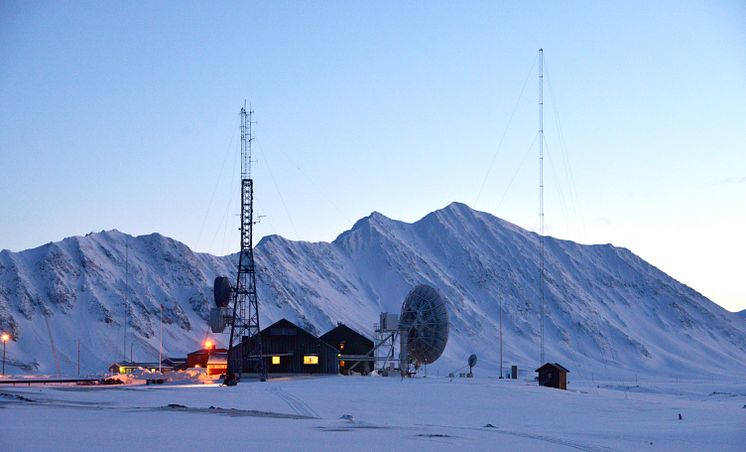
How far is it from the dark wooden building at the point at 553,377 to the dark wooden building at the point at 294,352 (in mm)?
22541

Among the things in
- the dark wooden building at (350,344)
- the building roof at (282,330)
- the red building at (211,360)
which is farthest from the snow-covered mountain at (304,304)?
the building roof at (282,330)

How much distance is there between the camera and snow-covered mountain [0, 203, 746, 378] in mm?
127562

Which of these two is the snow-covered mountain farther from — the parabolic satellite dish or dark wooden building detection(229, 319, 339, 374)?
the parabolic satellite dish

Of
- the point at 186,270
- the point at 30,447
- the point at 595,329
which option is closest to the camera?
the point at 30,447

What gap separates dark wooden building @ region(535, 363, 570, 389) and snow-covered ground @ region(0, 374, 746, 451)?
26.4ft

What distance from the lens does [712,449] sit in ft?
108

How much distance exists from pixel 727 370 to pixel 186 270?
107212mm

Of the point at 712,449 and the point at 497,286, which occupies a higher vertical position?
the point at 497,286

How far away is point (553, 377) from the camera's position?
7525 centimetres

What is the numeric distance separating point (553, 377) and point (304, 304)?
90.0 meters

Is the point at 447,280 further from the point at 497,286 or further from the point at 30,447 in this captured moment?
the point at 30,447

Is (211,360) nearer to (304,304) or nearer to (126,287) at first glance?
(126,287)

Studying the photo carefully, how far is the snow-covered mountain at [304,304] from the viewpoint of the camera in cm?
12756

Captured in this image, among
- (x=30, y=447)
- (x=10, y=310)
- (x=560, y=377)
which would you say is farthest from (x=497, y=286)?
(x=30, y=447)
